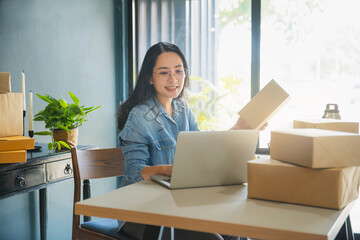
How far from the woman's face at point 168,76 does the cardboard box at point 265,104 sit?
1.55 feet

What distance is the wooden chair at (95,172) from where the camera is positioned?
1661 mm

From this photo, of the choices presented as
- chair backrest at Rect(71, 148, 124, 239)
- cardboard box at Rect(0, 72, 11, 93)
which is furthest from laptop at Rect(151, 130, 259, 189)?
cardboard box at Rect(0, 72, 11, 93)

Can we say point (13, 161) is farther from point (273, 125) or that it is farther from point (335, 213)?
point (273, 125)

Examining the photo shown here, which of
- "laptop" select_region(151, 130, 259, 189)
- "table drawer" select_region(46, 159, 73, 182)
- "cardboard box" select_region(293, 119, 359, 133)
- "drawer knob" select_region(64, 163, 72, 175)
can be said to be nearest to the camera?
"laptop" select_region(151, 130, 259, 189)

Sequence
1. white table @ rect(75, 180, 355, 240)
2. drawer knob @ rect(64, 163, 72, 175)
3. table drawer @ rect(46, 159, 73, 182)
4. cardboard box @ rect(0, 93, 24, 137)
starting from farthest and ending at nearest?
drawer knob @ rect(64, 163, 72, 175) → table drawer @ rect(46, 159, 73, 182) → cardboard box @ rect(0, 93, 24, 137) → white table @ rect(75, 180, 355, 240)

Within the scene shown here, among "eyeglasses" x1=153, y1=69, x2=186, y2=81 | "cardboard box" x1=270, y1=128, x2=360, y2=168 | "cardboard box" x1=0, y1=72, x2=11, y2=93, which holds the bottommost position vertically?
"cardboard box" x1=270, y1=128, x2=360, y2=168

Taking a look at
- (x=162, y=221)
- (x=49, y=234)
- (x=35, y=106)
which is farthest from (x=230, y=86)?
(x=162, y=221)

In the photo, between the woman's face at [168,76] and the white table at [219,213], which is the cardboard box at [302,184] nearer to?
the white table at [219,213]

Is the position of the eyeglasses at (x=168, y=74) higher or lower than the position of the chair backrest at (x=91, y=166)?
higher

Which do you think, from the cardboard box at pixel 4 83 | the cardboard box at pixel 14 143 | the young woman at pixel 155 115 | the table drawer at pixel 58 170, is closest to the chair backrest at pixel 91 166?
the young woman at pixel 155 115

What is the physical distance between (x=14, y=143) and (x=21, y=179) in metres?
0.18

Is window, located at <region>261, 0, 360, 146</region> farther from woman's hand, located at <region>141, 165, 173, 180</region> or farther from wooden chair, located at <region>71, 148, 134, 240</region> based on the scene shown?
woman's hand, located at <region>141, 165, 173, 180</region>

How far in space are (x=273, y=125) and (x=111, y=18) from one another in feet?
5.40

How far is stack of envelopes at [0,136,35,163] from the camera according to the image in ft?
5.79
